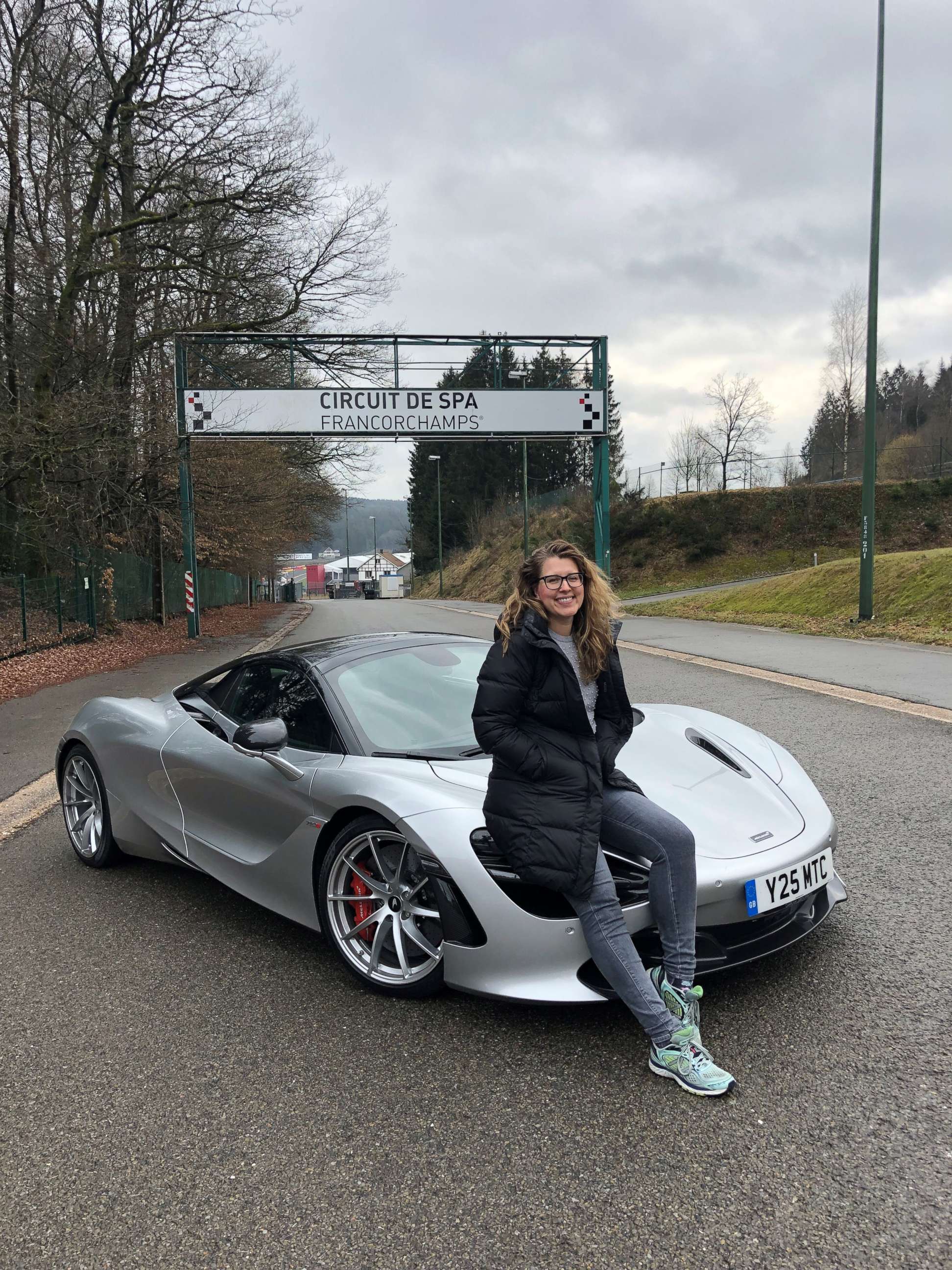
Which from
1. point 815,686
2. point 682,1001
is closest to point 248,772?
point 682,1001

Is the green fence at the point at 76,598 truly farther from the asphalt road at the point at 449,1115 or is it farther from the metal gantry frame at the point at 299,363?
the asphalt road at the point at 449,1115

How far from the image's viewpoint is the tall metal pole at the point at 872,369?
627 inches

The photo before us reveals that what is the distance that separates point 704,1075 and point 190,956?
2.04 metres

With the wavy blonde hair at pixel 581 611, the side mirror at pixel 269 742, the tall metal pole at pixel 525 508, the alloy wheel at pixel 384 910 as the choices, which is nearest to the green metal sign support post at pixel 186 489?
the tall metal pole at pixel 525 508

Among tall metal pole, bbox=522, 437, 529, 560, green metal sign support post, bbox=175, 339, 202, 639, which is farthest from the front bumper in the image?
tall metal pole, bbox=522, 437, 529, 560

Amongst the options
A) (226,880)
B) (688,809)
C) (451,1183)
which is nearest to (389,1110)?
(451,1183)

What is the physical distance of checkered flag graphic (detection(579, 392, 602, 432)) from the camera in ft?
75.5

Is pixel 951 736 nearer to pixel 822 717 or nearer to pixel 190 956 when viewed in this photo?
pixel 822 717

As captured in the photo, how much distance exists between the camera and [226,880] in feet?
12.5

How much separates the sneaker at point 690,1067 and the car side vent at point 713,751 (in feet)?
3.77

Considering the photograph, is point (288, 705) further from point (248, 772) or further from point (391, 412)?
point (391, 412)

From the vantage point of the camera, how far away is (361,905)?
3244 millimetres

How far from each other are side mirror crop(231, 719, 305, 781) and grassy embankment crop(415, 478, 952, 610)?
114 feet

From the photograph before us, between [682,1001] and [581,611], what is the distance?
1.21 m
